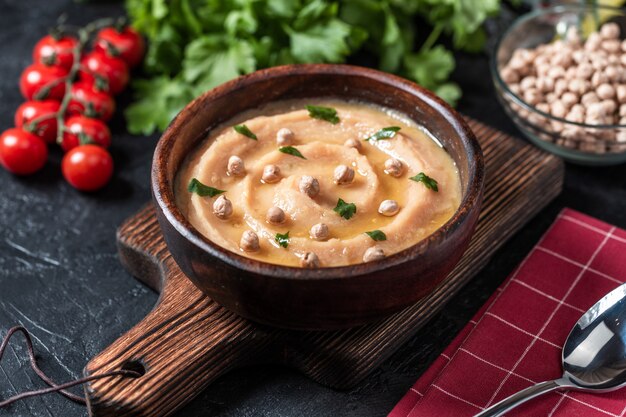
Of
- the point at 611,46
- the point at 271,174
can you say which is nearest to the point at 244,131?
the point at 271,174

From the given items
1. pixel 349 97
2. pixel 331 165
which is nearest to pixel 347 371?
pixel 331 165

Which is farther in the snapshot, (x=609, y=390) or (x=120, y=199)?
(x=120, y=199)

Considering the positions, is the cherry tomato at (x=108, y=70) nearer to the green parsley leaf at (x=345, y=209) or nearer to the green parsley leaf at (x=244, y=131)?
the green parsley leaf at (x=244, y=131)

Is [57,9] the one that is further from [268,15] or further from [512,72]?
[512,72]

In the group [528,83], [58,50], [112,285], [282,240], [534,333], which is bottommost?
[112,285]

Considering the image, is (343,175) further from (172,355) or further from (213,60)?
(213,60)

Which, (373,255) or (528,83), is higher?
(373,255)
